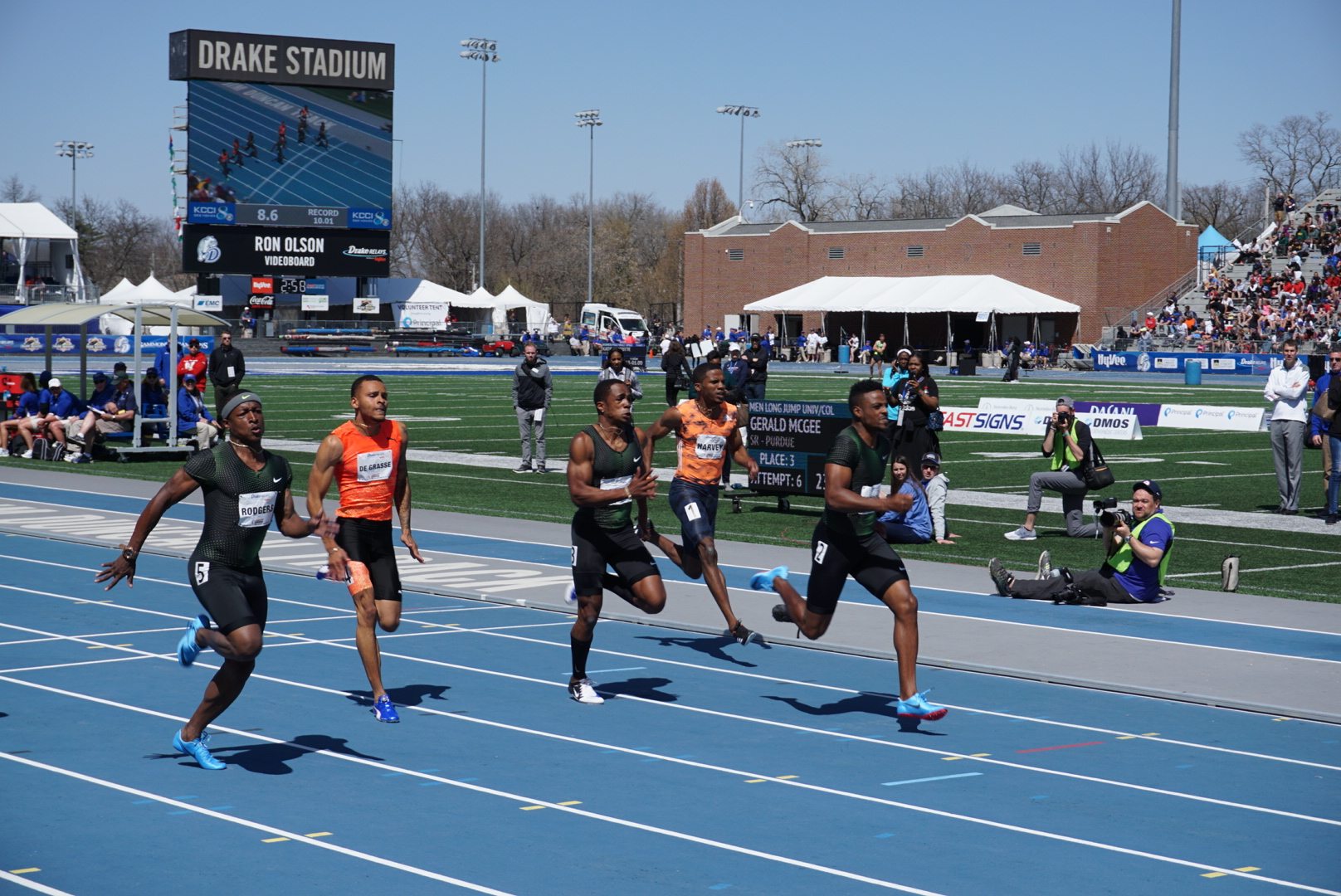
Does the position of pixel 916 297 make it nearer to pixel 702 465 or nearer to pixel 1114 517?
pixel 1114 517

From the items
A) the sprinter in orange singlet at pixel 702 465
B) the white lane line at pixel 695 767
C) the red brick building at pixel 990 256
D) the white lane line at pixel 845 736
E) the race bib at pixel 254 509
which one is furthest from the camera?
the red brick building at pixel 990 256

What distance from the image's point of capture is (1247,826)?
24.7 ft

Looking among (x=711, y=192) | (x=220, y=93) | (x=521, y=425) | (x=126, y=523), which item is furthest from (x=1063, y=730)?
(x=711, y=192)

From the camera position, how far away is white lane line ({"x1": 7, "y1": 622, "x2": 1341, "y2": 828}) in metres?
7.91

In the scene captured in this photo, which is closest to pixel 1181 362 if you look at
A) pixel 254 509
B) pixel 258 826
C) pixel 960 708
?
pixel 960 708

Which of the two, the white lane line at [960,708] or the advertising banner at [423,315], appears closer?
the white lane line at [960,708]

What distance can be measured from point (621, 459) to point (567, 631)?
9.41 feet

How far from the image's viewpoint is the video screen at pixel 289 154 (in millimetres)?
75438

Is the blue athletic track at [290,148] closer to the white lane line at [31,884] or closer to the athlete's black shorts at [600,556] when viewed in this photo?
the athlete's black shorts at [600,556]

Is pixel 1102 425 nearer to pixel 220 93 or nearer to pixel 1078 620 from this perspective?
pixel 1078 620

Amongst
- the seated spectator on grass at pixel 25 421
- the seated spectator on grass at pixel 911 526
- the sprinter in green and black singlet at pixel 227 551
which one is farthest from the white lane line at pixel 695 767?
the seated spectator on grass at pixel 25 421

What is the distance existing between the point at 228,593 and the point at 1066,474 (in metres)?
12.0

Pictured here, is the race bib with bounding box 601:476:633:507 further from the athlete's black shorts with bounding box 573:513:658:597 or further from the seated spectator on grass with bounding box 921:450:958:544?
the seated spectator on grass with bounding box 921:450:958:544

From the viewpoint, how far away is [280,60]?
7681 cm
